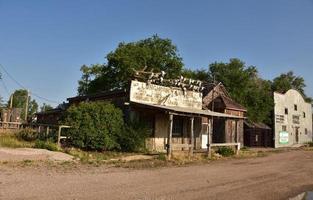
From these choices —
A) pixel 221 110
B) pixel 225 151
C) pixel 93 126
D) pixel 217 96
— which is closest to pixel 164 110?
pixel 93 126

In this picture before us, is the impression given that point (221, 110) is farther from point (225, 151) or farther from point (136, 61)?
point (136, 61)

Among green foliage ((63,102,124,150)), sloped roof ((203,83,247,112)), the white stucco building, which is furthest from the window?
the white stucco building

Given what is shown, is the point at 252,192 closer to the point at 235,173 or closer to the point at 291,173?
the point at 235,173

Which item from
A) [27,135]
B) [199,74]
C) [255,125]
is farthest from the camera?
[199,74]

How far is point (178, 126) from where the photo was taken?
26.5 m

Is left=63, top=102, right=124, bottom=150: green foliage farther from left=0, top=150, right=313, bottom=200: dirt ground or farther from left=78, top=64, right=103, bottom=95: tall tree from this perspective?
left=78, top=64, right=103, bottom=95: tall tree

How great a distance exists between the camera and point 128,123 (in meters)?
22.7

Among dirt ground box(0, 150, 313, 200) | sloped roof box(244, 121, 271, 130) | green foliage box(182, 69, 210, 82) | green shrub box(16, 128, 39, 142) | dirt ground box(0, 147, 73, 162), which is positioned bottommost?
dirt ground box(0, 150, 313, 200)

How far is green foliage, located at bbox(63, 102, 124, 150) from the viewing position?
20047 millimetres

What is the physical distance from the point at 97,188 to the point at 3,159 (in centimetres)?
658

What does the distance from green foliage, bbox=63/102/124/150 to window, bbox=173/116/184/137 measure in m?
5.58

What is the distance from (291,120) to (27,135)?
117 ft

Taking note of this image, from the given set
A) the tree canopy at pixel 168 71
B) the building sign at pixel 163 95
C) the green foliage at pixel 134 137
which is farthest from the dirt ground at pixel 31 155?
the tree canopy at pixel 168 71

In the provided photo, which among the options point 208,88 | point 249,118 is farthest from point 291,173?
point 249,118
